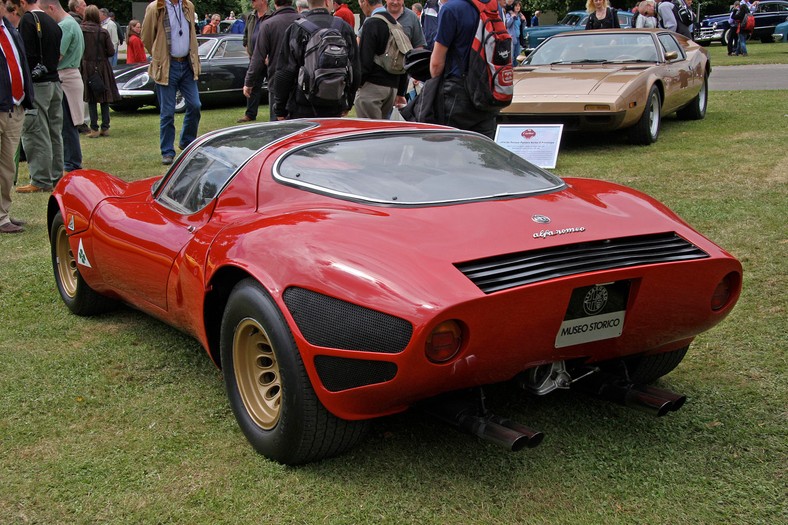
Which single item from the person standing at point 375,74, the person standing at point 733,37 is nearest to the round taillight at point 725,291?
the person standing at point 375,74

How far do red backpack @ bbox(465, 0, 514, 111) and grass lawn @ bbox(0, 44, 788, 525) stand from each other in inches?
83.2

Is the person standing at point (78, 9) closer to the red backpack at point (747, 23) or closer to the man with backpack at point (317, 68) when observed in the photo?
the man with backpack at point (317, 68)

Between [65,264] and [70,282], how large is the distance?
14 cm

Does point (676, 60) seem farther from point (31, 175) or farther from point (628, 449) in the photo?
point (628, 449)

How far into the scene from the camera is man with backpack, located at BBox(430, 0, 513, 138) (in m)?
6.05

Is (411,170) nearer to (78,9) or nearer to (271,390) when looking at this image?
(271,390)

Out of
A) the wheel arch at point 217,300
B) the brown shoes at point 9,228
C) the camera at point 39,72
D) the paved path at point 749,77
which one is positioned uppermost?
the camera at point 39,72

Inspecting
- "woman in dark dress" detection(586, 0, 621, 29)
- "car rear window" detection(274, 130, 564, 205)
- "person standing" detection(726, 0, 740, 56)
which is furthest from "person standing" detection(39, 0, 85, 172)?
"person standing" detection(726, 0, 740, 56)

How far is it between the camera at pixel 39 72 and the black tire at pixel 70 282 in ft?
12.5

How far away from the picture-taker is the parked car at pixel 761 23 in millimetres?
32688

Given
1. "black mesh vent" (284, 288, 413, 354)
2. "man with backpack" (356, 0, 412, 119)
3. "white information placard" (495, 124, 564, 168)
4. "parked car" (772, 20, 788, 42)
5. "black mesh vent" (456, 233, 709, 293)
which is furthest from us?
"parked car" (772, 20, 788, 42)

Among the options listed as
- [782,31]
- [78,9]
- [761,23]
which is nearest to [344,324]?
[78,9]

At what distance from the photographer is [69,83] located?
9695 mm

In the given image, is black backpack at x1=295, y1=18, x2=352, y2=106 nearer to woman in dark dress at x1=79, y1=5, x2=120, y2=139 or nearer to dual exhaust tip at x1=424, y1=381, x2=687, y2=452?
dual exhaust tip at x1=424, y1=381, x2=687, y2=452
